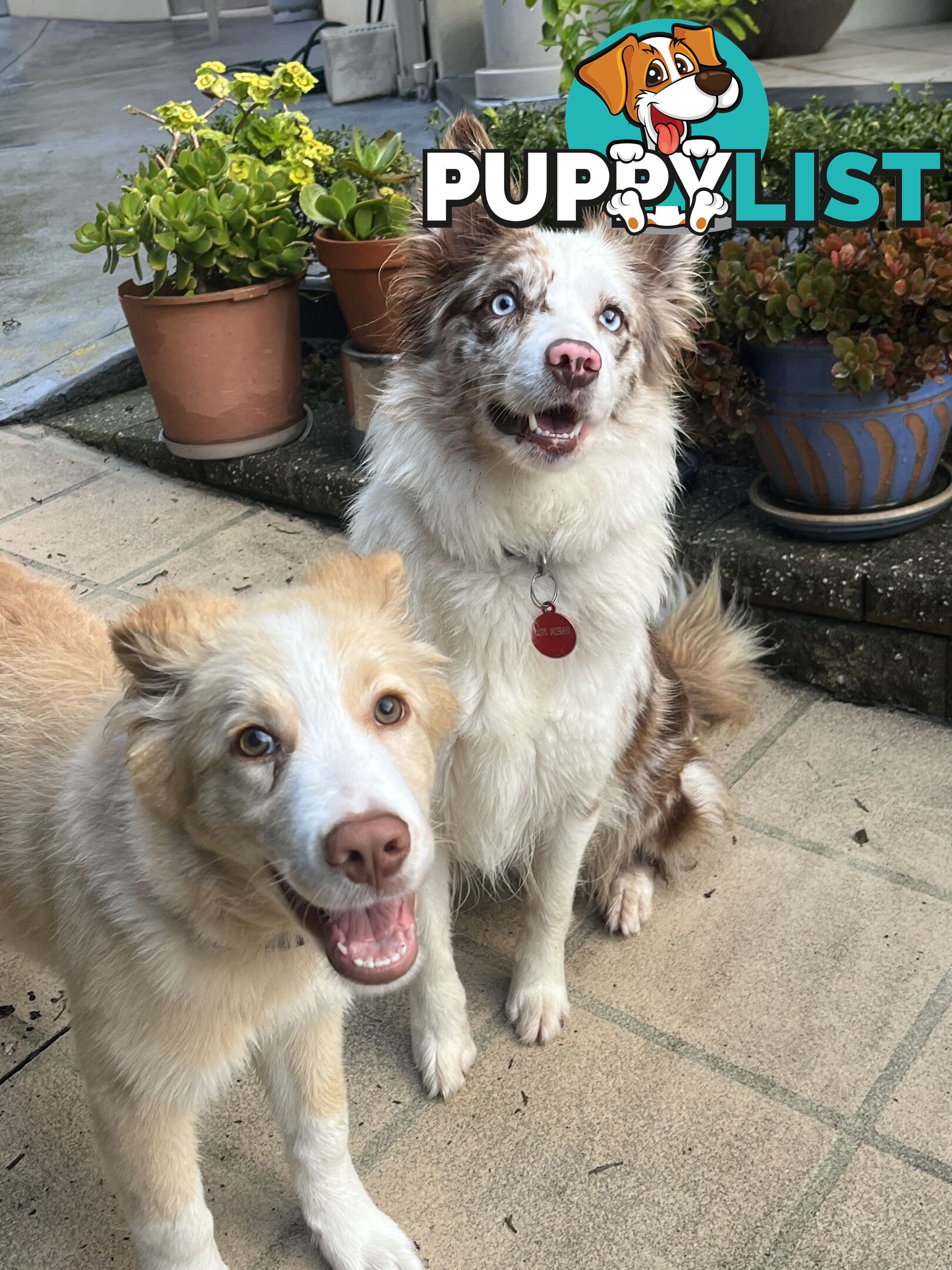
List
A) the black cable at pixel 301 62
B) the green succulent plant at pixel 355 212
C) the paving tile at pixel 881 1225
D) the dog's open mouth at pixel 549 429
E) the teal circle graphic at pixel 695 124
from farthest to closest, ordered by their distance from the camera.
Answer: the black cable at pixel 301 62 → the green succulent plant at pixel 355 212 → the teal circle graphic at pixel 695 124 → the dog's open mouth at pixel 549 429 → the paving tile at pixel 881 1225

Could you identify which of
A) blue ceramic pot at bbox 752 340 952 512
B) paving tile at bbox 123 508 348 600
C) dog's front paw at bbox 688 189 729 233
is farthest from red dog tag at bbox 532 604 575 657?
dog's front paw at bbox 688 189 729 233

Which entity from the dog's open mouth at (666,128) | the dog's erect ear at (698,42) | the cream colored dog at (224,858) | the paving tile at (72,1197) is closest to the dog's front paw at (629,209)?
the dog's open mouth at (666,128)

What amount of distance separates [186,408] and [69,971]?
315 centimetres

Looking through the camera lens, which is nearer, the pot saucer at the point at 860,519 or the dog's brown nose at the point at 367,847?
the dog's brown nose at the point at 367,847

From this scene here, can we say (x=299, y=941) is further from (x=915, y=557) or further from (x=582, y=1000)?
(x=915, y=557)

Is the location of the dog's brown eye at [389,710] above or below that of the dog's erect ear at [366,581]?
below

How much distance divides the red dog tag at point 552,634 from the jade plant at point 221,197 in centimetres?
268

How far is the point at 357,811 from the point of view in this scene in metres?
1.45

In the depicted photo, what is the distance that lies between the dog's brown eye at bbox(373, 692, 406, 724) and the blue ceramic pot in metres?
2.02

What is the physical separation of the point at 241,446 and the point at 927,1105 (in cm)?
351

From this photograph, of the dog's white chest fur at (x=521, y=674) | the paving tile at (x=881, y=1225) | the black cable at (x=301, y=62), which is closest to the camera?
the paving tile at (x=881, y=1225)

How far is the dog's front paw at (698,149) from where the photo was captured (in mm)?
3873

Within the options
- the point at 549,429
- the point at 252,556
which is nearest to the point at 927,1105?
the point at 549,429

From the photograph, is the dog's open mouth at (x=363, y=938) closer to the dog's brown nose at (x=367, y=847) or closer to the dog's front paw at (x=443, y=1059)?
the dog's brown nose at (x=367, y=847)
